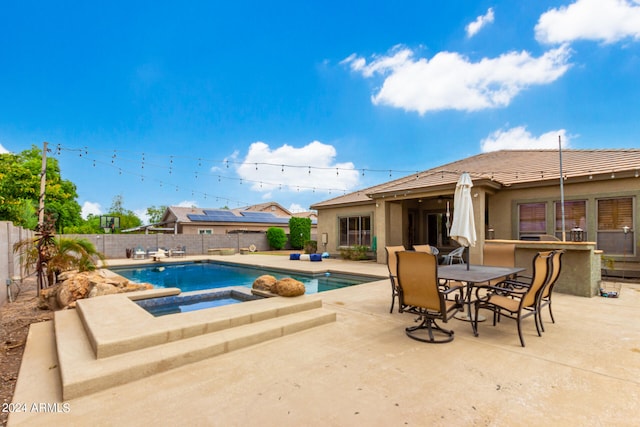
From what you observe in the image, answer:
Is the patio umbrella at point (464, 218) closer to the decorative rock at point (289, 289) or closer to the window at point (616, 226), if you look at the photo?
the decorative rock at point (289, 289)

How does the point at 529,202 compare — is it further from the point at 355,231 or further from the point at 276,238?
the point at 276,238

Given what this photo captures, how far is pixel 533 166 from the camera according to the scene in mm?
11164

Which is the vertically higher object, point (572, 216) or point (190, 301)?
point (572, 216)

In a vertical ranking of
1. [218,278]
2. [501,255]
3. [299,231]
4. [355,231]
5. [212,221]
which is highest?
[212,221]

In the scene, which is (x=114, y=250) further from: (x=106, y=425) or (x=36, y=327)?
(x=106, y=425)

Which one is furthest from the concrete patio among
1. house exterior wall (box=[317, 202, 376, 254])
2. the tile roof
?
house exterior wall (box=[317, 202, 376, 254])

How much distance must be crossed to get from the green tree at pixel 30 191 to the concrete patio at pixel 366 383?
1612 centimetres

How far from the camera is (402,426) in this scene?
2.19 meters

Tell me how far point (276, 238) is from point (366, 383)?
71.6ft

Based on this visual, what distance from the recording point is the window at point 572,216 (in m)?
9.18

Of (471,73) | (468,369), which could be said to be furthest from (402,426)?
(471,73)

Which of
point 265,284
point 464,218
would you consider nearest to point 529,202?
point 464,218

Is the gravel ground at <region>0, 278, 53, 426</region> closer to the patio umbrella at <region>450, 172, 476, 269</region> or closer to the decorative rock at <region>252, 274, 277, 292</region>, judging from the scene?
the decorative rock at <region>252, 274, 277, 292</region>

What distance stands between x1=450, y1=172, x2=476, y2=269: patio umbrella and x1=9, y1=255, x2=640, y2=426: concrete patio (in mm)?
1414
